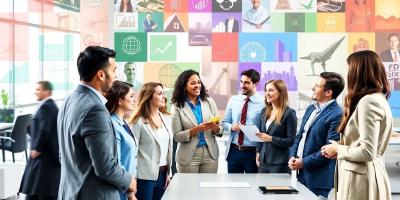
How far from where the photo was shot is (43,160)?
4160 millimetres

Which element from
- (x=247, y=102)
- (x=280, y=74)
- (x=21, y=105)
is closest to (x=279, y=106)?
(x=247, y=102)

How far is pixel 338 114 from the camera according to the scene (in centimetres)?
362

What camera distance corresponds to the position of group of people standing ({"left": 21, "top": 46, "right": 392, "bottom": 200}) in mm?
2428

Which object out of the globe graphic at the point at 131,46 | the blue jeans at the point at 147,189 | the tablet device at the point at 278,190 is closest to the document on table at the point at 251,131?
the blue jeans at the point at 147,189

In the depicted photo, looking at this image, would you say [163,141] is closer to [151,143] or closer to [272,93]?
[151,143]

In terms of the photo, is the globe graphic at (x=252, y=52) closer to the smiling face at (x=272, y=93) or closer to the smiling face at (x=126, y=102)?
the smiling face at (x=272, y=93)

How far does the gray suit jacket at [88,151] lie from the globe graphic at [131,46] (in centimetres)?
390

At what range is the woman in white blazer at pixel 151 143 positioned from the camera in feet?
12.4

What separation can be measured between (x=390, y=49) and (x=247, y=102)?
2.62m

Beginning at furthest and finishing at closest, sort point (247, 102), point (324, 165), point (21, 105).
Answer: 1. point (21, 105)
2. point (247, 102)
3. point (324, 165)

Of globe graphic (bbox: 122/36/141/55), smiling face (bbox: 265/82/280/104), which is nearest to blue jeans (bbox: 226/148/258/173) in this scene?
smiling face (bbox: 265/82/280/104)

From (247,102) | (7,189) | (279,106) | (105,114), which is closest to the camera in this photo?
(105,114)

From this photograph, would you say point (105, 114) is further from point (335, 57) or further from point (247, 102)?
point (335, 57)

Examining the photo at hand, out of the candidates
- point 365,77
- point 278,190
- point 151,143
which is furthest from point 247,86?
point 365,77
